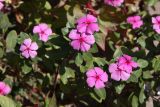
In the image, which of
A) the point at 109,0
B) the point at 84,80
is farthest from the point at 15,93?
the point at 109,0

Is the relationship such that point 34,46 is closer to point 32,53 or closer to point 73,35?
point 32,53

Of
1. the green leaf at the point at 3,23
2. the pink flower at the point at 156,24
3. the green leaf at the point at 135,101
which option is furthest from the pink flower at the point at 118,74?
the green leaf at the point at 3,23

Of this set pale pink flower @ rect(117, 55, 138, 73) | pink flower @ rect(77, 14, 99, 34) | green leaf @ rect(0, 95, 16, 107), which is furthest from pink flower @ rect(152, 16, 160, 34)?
green leaf @ rect(0, 95, 16, 107)

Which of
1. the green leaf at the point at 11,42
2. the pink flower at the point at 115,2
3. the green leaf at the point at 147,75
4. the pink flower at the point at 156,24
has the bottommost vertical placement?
the green leaf at the point at 147,75

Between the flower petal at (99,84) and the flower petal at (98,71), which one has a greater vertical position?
the flower petal at (98,71)

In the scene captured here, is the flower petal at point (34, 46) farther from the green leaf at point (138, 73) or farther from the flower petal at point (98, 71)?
the green leaf at point (138, 73)

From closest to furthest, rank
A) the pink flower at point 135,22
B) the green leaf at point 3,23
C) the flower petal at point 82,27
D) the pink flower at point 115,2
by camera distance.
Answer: the flower petal at point 82,27
the green leaf at point 3,23
the pink flower at point 135,22
the pink flower at point 115,2

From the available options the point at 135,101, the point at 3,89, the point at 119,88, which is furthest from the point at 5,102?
the point at 135,101

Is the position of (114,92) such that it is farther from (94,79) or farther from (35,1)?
(35,1)

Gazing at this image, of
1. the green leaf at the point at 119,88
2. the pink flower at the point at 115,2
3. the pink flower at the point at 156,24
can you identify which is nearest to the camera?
the green leaf at the point at 119,88
